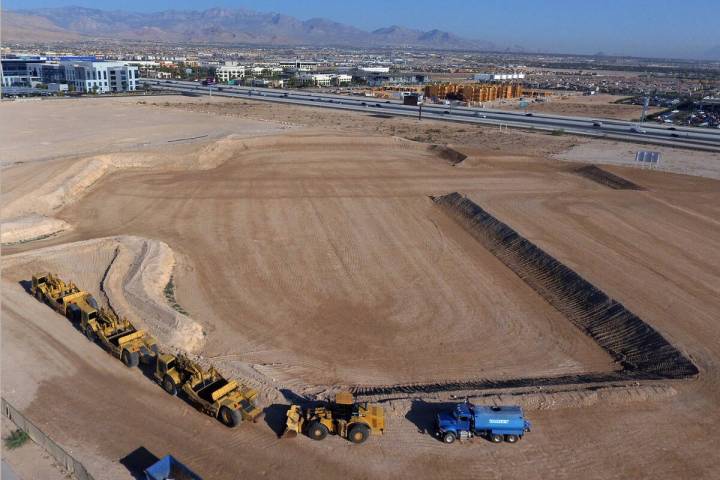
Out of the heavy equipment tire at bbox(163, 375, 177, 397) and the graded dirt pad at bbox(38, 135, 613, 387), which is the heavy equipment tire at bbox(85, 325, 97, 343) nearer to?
the graded dirt pad at bbox(38, 135, 613, 387)

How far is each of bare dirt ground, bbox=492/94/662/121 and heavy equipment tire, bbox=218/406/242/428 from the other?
251ft

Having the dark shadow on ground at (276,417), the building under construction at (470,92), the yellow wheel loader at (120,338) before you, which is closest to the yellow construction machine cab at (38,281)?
the yellow wheel loader at (120,338)

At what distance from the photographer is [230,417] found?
40.7 ft

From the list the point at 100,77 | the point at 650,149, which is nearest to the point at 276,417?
the point at 650,149

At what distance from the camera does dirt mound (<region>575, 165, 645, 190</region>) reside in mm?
36188

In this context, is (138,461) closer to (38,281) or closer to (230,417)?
(230,417)

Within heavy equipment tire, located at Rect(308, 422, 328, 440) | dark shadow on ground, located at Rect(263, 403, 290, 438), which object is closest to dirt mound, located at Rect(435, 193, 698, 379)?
heavy equipment tire, located at Rect(308, 422, 328, 440)

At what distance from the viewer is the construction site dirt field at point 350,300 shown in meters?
12.2

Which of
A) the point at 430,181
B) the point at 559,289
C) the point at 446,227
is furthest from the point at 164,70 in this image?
the point at 559,289

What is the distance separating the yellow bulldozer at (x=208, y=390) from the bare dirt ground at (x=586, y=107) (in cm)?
7594

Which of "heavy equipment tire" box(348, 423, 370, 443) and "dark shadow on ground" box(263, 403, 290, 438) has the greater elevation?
"heavy equipment tire" box(348, 423, 370, 443)

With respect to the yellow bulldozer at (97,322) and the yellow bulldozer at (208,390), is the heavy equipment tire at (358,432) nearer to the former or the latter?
the yellow bulldozer at (208,390)

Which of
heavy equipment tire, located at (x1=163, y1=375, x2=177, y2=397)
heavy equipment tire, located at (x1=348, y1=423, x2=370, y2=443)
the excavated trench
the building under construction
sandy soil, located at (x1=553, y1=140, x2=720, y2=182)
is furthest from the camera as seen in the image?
the building under construction

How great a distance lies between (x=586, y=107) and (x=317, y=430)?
88733mm
